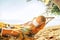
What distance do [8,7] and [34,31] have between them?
0.30 m

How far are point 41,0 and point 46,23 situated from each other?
0.66ft

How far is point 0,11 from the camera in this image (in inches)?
57.2

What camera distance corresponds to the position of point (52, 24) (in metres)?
1.40

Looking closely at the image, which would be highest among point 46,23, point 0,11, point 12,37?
point 0,11

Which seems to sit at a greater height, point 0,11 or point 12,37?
point 0,11

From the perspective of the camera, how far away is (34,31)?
141 cm

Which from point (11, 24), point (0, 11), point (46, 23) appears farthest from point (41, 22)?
point (0, 11)

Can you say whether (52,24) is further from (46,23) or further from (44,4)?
(44,4)

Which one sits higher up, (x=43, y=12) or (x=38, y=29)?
(x=43, y=12)

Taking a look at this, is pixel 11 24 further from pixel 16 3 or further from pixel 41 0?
pixel 41 0

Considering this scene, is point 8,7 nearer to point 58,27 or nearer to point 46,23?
point 46,23

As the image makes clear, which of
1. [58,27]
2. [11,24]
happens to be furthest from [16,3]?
[58,27]

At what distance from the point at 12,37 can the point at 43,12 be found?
331 millimetres

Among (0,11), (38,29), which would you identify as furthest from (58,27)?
(0,11)
